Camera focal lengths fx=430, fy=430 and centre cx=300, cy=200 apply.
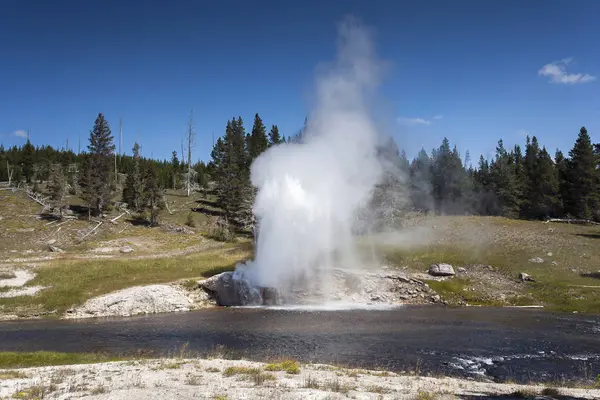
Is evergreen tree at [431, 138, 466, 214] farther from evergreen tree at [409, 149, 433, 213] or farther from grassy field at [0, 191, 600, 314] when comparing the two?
grassy field at [0, 191, 600, 314]

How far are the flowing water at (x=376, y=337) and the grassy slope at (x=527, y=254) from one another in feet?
20.0

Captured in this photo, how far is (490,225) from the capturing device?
7512 cm

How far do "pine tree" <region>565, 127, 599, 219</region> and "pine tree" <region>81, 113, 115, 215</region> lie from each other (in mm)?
95455

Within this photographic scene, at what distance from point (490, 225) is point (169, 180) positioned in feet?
318

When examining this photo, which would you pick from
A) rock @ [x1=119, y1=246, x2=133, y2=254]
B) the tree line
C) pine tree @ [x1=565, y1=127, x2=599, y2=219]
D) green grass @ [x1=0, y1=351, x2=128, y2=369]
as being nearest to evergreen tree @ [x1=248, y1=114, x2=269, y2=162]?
the tree line

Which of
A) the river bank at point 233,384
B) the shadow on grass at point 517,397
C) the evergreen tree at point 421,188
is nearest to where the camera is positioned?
the river bank at point 233,384

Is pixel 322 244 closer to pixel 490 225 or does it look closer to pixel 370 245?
pixel 370 245

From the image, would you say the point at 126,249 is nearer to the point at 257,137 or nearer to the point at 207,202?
the point at 207,202

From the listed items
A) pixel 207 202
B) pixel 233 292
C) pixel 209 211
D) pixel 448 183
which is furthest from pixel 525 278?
pixel 207 202

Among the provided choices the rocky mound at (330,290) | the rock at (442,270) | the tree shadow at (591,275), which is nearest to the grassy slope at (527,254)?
the tree shadow at (591,275)

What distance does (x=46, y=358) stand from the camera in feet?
79.2

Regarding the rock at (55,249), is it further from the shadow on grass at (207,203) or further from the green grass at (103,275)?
the shadow on grass at (207,203)

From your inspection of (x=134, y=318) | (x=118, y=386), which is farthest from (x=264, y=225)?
(x=118, y=386)

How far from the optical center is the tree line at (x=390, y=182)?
83.5 metres
